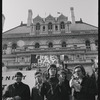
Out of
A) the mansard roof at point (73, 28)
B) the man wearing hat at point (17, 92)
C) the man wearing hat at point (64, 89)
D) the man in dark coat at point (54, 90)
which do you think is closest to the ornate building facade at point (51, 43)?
the mansard roof at point (73, 28)

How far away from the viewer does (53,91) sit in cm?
557

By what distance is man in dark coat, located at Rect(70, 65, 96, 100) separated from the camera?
5.27m

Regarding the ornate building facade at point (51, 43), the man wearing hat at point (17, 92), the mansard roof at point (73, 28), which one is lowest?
the man wearing hat at point (17, 92)

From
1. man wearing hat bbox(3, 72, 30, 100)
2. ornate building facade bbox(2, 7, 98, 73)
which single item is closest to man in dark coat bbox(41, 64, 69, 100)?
man wearing hat bbox(3, 72, 30, 100)

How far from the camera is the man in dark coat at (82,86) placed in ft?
17.3

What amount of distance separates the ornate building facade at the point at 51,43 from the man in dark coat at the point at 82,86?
15.2 m

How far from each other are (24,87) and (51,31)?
22.1 metres

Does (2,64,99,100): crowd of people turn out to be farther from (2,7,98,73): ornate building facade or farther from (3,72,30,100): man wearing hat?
(2,7,98,73): ornate building facade

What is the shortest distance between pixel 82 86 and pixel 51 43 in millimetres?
20742

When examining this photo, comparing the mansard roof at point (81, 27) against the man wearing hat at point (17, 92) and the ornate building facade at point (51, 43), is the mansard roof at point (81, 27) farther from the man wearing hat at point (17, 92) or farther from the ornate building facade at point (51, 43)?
the man wearing hat at point (17, 92)

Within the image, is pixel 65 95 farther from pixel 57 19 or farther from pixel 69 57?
pixel 57 19

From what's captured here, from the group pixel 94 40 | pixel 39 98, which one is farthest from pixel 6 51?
pixel 39 98

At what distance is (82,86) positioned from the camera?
17.6 ft

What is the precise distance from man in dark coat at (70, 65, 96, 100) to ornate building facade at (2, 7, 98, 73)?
15.2 metres
